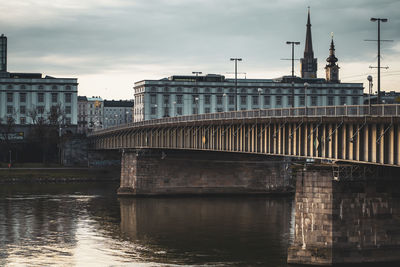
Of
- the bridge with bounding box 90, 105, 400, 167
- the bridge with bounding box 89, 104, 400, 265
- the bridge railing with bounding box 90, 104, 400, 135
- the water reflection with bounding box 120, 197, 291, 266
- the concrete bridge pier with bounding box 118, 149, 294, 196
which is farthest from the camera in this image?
the concrete bridge pier with bounding box 118, 149, 294, 196

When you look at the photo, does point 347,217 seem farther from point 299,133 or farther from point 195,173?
point 195,173

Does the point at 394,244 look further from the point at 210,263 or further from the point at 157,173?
the point at 157,173

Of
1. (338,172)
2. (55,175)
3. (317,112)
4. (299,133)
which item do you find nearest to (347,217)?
(338,172)

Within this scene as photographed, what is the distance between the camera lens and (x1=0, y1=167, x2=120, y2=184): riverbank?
143400mm

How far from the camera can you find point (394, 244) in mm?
54938

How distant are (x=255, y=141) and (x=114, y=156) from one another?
291 ft

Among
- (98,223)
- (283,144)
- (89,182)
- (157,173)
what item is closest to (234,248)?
(283,144)

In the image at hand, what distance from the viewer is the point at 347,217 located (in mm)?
54500

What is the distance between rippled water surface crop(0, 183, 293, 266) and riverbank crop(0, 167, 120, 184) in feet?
95.9

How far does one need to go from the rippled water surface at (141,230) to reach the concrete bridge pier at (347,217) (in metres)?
3.56

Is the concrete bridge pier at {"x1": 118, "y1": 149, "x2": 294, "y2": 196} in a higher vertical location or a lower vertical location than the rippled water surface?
higher

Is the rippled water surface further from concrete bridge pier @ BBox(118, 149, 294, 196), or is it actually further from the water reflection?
concrete bridge pier @ BBox(118, 149, 294, 196)

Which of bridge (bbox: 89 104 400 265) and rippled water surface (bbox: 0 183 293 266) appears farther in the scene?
rippled water surface (bbox: 0 183 293 266)

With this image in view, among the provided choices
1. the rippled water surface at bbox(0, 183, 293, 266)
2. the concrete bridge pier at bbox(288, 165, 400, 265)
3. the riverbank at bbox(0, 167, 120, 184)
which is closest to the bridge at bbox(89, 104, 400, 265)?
Answer: the concrete bridge pier at bbox(288, 165, 400, 265)
